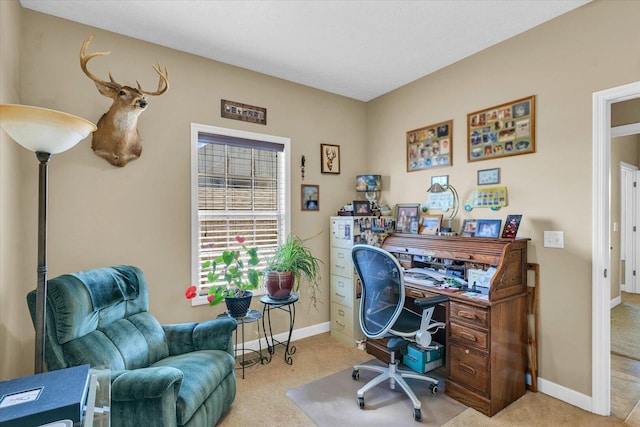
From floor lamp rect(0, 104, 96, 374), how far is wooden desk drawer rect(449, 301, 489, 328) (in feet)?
8.19

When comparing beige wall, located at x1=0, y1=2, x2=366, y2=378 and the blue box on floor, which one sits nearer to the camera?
beige wall, located at x1=0, y1=2, x2=366, y2=378

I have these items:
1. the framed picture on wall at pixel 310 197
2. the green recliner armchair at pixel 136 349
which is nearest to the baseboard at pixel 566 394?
the green recliner armchair at pixel 136 349

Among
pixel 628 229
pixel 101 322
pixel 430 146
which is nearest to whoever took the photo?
pixel 101 322

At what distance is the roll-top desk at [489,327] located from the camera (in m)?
2.14

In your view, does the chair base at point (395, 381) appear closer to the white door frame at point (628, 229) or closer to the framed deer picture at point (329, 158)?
the framed deer picture at point (329, 158)

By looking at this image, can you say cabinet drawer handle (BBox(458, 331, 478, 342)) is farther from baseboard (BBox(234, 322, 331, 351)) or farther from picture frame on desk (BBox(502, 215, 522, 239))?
baseboard (BBox(234, 322, 331, 351))

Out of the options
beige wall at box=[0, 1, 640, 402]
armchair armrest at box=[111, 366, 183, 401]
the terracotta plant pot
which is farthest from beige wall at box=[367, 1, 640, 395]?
armchair armrest at box=[111, 366, 183, 401]

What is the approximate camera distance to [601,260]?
2113 mm

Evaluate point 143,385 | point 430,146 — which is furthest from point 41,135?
point 430,146

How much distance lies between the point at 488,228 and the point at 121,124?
308 centimetres

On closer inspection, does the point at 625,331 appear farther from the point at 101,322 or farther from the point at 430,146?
the point at 101,322

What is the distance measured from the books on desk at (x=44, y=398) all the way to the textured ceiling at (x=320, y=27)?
2.30 m

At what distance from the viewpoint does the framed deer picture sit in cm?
364

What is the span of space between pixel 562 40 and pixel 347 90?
2031mm
